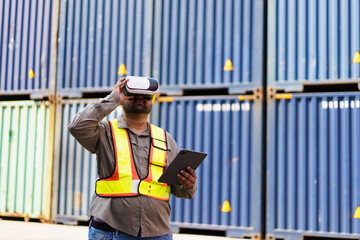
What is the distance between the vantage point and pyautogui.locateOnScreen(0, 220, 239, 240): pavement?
7.22m

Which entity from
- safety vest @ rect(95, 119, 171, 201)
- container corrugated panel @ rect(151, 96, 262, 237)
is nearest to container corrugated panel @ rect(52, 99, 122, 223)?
container corrugated panel @ rect(151, 96, 262, 237)

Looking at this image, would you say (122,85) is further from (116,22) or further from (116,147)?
(116,22)

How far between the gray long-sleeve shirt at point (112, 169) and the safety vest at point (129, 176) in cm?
3

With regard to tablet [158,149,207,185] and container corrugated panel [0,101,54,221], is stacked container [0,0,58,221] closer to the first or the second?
container corrugated panel [0,101,54,221]

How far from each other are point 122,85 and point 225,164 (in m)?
4.72

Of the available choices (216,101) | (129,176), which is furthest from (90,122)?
(216,101)

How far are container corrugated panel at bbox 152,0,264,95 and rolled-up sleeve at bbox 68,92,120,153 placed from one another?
4868mm

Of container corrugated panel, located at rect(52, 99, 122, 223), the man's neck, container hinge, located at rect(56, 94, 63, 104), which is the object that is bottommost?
container corrugated panel, located at rect(52, 99, 122, 223)

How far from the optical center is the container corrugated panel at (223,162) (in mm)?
7828

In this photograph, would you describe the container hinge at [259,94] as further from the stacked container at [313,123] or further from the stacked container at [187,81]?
the stacked container at [313,123]

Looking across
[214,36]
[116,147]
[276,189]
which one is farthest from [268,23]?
[116,147]

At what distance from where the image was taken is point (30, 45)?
9516 mm

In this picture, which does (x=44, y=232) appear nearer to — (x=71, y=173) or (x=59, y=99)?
(x=71, y=173)

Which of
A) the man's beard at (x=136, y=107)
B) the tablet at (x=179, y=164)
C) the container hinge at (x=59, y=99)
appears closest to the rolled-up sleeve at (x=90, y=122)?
the man's beard at (x=136, y=107)
